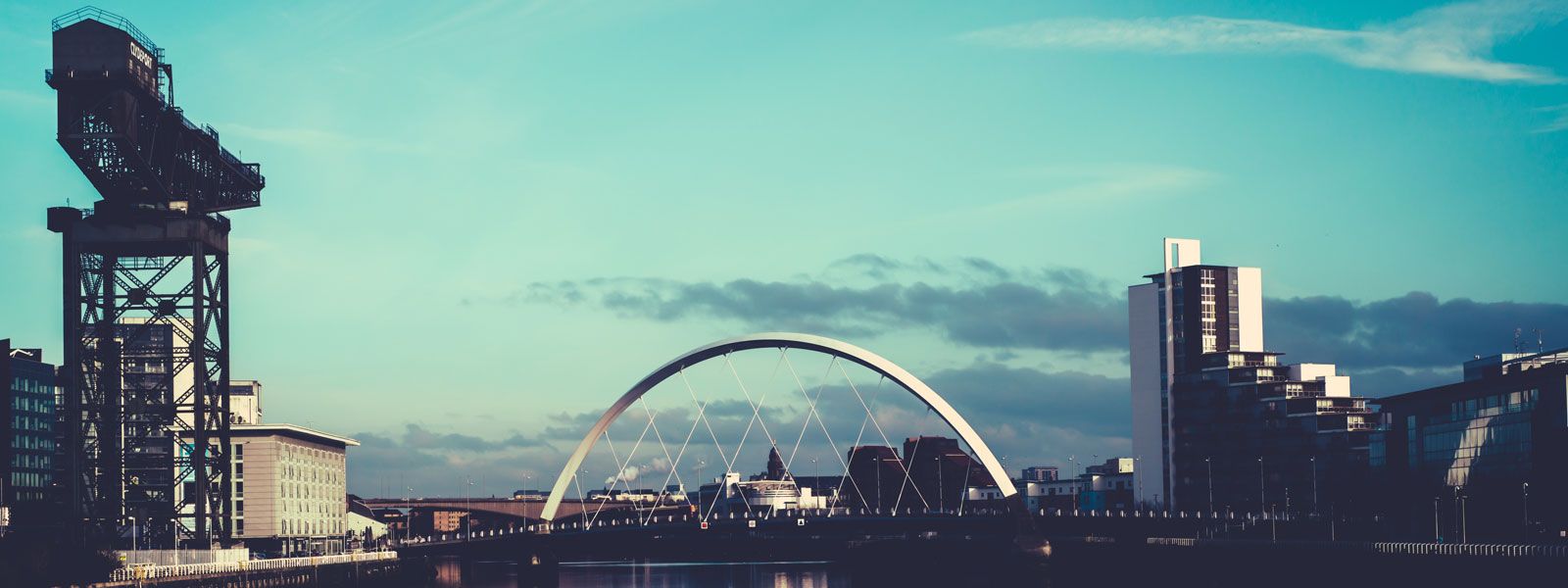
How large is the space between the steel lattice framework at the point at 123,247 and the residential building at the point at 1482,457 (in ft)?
246

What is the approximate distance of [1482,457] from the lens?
357 feet

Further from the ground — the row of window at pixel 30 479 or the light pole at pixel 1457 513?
the row of window at pixel 30 479

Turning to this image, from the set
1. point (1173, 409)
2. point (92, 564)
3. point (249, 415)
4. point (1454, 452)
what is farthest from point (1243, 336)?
point (92, 564)

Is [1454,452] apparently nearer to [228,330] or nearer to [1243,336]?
[1243,336]

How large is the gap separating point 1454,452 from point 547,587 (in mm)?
66834

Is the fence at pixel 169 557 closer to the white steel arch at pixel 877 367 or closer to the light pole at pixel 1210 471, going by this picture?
the white steel arch at pixel 877 367

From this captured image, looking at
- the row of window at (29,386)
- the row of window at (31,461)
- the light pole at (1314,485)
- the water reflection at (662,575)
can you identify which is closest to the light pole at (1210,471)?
the light pole at (1314,485)

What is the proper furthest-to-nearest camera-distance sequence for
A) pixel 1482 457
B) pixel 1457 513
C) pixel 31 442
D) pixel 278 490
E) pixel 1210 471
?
1. pixel 31 442
2. pixel 1210 471
3. pixel 278 490
4. pixel 1457 513
5. pixel 1482 457

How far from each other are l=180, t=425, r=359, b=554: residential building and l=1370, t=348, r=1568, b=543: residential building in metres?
91.1

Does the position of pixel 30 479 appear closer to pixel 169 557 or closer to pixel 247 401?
pixel 247 401

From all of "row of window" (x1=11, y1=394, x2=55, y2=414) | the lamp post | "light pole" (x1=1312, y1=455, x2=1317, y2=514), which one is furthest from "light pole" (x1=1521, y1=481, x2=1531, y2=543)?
"row of window" (x1=11, y1=394, x2=55, y2=414)

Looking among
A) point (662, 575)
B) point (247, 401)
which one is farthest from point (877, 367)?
point (247, 401)

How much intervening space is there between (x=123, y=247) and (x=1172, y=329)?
10909cm

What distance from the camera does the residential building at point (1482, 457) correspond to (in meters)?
97.4
